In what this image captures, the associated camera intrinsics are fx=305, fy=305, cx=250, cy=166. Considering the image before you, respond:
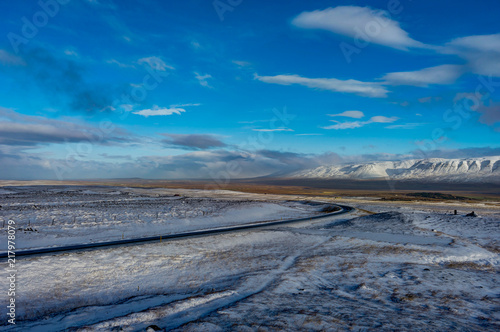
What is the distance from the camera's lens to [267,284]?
17.5 metres

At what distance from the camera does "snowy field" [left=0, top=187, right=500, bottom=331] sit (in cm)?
1227

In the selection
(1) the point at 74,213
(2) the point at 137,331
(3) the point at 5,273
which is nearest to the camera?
(2) the point at 137,331

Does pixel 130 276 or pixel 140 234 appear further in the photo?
pixel 140 234

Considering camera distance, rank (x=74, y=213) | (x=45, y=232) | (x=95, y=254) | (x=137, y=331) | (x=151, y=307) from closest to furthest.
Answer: (x=137, y=331) < (x=151, y=307) < (x=95, y=254) < (x=45, y=232) < (x=74, y=213)

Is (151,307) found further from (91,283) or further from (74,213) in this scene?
(74,213)

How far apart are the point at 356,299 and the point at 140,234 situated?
26.8 m

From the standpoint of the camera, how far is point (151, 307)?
14125 millimetres

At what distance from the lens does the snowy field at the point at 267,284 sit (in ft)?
40.3

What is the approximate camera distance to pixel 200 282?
733 inches

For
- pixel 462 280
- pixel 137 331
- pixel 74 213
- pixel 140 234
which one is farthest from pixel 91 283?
pixel 74 213

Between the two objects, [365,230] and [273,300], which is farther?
[365,230]

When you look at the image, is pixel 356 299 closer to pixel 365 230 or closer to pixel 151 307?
pixel 151 307

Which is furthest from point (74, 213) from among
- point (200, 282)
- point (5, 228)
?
point (200, 282)

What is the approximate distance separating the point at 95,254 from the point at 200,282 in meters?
10.1
